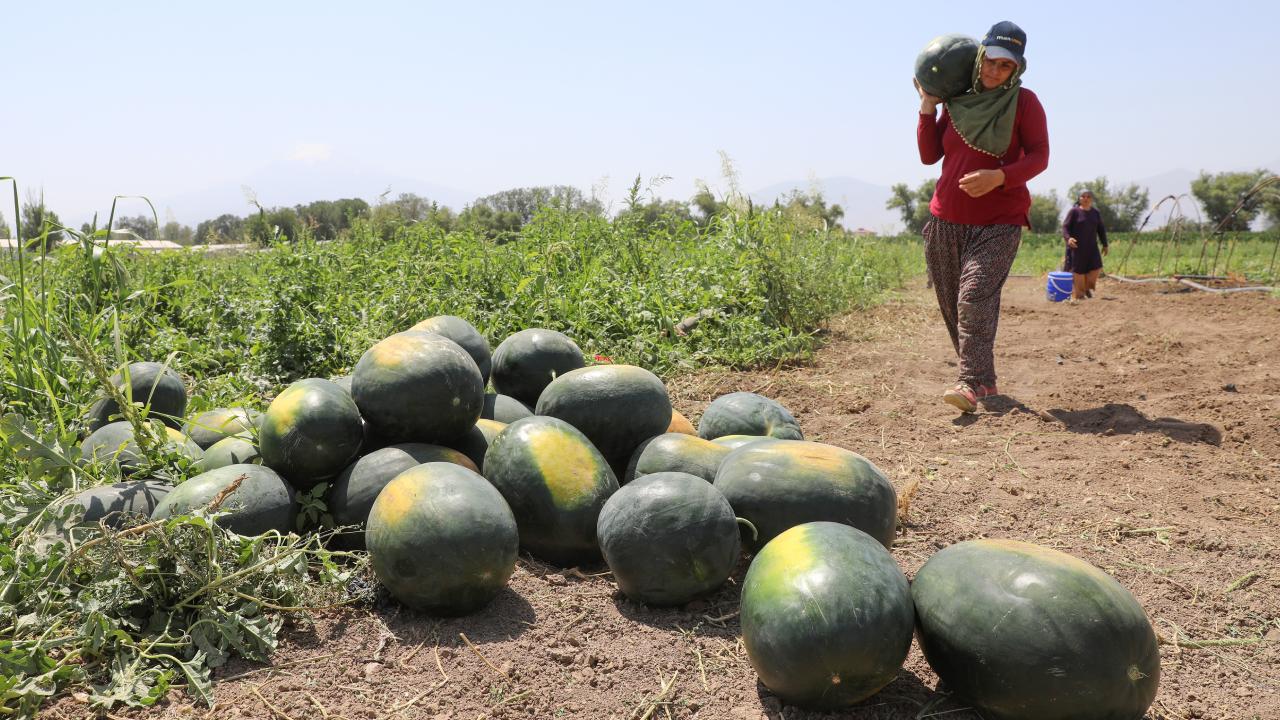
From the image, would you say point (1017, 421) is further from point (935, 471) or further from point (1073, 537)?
point (1073, 537)

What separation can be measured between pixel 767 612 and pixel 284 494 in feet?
5.64

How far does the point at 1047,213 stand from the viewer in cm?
6444

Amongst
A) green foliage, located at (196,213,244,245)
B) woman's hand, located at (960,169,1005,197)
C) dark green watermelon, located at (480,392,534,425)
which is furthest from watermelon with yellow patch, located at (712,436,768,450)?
green foliage, located at (196,213,244,245)

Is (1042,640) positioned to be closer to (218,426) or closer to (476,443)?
(476,443)

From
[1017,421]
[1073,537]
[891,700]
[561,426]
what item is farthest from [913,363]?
[891,700]

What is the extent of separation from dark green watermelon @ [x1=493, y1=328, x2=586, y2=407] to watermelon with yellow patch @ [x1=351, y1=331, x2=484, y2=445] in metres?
0.68

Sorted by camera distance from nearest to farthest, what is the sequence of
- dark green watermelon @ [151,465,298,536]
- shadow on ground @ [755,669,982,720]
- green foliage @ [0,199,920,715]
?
shadow on ground @ [755,669,982,720] → green foliage @ [0,199,920,715] → dark green watermelon @ [151,465,298,536]

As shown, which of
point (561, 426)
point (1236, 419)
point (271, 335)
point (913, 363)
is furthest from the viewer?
point (913, 363)

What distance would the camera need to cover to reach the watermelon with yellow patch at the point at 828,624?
2033mm

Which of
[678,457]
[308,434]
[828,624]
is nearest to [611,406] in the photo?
[678,457]

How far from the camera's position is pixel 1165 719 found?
220cm

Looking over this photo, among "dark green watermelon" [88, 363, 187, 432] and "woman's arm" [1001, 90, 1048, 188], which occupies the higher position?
"woman's arm" [1001, 90, 1048, 188]

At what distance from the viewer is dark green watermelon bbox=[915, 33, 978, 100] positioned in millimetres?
5355

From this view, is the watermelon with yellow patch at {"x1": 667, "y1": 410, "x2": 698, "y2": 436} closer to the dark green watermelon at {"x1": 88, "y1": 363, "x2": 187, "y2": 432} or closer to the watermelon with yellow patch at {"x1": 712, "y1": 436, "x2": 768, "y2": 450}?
the watermelon with yellow patch at {"x1": 712, "y1": 436, "x2": 768, "y2": 450}
